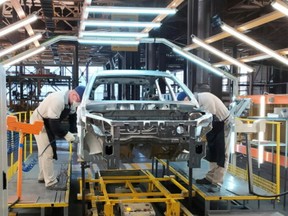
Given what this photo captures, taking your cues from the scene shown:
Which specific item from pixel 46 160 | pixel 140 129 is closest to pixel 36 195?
pixel 46 160

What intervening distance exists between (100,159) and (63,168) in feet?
7.93

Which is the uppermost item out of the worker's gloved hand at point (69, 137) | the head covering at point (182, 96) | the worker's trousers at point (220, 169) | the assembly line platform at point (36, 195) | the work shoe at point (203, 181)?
the head covering at point (182, 96)

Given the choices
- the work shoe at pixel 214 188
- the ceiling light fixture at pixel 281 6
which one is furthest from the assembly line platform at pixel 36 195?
the ceiling light fixture at pixel 281 6

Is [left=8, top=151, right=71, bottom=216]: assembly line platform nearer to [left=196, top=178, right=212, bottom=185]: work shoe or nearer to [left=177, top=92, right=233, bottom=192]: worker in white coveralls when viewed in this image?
[left=196, top=178, right=212, bottom=185]: work shoe

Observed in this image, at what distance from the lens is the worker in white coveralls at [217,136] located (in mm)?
5832

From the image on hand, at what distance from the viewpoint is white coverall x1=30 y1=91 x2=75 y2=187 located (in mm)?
5391

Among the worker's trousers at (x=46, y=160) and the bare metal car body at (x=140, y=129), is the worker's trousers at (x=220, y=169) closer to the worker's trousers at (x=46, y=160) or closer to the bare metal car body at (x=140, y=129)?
the bare metal car body at (x=140, y=129)

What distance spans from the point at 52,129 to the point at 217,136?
8.23 ft

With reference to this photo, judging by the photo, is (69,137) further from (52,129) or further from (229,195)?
(229,195)

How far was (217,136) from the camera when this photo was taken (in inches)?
233

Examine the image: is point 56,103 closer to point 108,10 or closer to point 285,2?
point 108,10

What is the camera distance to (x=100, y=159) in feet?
16.3

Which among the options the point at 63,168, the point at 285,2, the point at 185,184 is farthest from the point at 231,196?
the point at 63,168

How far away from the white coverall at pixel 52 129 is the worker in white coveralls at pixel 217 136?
6.40 ft
